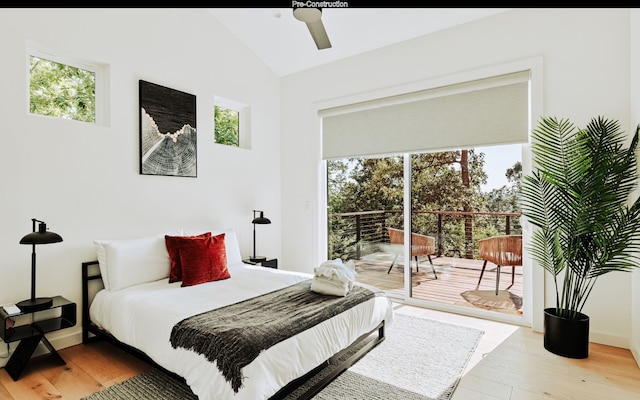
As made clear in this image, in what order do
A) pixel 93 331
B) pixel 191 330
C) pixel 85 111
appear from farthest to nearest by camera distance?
pixel 85 111 → pixel 93 331 → pixel 191 330

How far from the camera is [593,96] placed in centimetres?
296

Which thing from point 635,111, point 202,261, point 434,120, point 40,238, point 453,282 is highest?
point 434,120

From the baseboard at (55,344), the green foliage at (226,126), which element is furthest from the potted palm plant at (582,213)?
the baseboard at (55,344)

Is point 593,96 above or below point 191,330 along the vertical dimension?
above

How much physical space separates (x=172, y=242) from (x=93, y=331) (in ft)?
3.01

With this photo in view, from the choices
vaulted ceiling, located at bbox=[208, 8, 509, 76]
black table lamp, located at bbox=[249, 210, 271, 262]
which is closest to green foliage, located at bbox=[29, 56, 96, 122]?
vaulted ceiling, located at bbox=[208, 8, 509, 76]

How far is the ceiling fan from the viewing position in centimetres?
218

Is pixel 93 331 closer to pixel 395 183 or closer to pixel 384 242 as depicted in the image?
pixel 384 242

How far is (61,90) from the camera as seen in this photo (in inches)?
117

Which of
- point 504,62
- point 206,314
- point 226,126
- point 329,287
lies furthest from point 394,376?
point 226,126

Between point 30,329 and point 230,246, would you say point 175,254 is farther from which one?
point 30,329

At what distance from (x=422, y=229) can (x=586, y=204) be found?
64.1 inches

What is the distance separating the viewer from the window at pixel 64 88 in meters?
2.84

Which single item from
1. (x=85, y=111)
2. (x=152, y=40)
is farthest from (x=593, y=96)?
(x=85, y=111)
